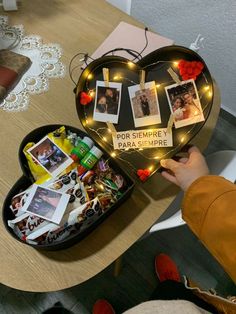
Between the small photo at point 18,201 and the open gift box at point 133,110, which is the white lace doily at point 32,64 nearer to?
the open gift box at point 133,110

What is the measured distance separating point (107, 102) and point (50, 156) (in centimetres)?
18

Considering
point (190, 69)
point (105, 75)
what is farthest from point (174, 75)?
point (105, 75)

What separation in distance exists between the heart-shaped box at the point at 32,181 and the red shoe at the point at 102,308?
2.01ft

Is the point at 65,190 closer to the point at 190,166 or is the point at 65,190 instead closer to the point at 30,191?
the point at 30,191

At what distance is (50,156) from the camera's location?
777 mm

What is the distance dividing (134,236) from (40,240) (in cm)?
20

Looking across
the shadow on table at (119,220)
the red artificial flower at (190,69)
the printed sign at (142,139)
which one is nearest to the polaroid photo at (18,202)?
the shadow on table at (119,220)

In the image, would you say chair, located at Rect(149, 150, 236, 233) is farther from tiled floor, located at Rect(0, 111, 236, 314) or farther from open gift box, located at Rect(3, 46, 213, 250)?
tiled floor, located at Rect(0, 111, 236, 314)

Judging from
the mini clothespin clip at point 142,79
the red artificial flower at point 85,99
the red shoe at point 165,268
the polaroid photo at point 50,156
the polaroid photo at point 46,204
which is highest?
the mini clothespin clip at point 142,79

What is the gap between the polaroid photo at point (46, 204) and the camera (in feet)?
2.28

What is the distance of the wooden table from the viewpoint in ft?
2.33

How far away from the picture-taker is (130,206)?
77 centimetres

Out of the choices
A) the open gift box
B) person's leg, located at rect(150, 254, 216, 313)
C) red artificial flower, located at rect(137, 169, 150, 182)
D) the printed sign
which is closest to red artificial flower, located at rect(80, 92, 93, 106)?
the open gift box

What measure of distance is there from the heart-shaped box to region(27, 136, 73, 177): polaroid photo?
24 mm
